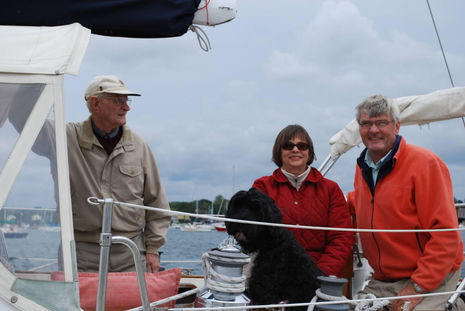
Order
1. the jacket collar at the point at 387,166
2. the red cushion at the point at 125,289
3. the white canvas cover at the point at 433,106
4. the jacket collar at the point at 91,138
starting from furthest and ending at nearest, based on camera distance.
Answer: the white canvas cover at the point at 433,106 < the jacket collar at the point at 91,138 < the jacket collar at the point at 387,166 < the red cushion at the point at 125,289

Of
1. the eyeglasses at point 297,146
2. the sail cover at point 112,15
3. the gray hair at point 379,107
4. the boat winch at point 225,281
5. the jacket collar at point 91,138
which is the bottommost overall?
the boat winch at point 225,281

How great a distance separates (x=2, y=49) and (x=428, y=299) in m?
2.73

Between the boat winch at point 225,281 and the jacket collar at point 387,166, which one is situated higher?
the jacket collar at point 387,166

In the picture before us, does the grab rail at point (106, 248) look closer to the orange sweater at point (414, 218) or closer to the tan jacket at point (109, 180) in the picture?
the tan jacket at point (109, 180)

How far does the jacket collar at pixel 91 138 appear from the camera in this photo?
11.2ft

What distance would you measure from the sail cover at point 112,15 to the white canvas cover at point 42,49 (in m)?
0.95

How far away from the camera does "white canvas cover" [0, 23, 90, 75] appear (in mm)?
2102

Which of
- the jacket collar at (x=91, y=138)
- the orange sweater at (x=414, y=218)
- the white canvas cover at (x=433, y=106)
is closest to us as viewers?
the orange sweater at (x=414, y=218)

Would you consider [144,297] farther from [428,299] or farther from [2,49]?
[428,299]

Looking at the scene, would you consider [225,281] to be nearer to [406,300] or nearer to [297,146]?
[406,300]

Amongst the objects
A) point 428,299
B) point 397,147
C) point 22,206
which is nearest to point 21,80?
point 22,206

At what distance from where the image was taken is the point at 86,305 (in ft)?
7.87

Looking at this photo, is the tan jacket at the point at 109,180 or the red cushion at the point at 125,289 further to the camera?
the tan jacket at the point at 109,180

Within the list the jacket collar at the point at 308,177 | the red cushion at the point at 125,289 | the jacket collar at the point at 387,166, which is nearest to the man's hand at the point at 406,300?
the jacket collar at the point at 387,166
